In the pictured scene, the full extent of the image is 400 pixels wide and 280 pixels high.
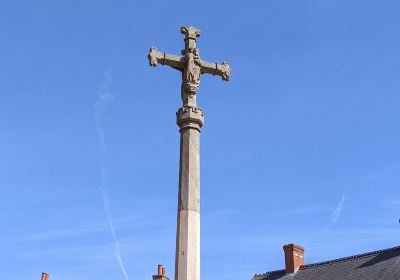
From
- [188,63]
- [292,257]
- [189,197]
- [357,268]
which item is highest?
[292,257]

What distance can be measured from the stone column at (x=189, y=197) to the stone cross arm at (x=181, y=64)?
84cm

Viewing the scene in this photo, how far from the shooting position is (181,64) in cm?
1047

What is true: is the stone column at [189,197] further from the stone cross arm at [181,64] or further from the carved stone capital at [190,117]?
the stone cross arm at [181,64]

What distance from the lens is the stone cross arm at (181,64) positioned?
398 inches

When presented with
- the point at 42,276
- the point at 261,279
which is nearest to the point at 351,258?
the point at 261,279

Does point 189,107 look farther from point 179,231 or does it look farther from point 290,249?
point 290,249

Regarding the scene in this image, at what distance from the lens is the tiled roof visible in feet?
83.5

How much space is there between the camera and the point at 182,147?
9.96 m

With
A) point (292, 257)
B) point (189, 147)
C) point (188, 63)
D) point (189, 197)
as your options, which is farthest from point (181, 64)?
point (292, 257)

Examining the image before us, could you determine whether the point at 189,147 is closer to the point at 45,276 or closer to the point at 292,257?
the point at 292,257

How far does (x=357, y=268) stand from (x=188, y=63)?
→ 64.0 ft

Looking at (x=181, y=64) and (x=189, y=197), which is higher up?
(x=181, y=64)

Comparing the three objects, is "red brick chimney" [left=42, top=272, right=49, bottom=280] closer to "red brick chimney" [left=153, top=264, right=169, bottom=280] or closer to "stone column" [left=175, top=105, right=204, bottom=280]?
"red brick chimney" [left=153, top=264, right=169, bottom=280]

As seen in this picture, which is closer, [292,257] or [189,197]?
[189,197]
